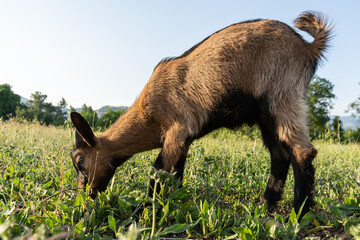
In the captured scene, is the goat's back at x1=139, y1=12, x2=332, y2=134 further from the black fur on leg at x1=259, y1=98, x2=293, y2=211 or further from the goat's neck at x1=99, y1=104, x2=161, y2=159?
the black fur on leg at x1=259, y1=98, x2=293, y2=211

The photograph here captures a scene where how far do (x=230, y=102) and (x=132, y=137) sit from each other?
1.31m

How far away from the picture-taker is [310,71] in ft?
10.4

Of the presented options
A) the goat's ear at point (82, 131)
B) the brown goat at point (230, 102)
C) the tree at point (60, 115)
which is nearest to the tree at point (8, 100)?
the tree at point (60, 115)

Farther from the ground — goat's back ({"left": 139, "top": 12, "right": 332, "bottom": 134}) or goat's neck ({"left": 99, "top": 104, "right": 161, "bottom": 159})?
goat's back ({"left": 139, "top": 12, "right": 332, "bottom": 134})

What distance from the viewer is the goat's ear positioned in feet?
10.3

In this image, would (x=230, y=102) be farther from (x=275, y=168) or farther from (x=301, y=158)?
(x=275, y=168)

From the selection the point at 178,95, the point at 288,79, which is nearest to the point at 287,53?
the point at 288,79

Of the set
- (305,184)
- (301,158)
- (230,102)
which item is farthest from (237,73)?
(305,184)

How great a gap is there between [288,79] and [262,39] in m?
0.54

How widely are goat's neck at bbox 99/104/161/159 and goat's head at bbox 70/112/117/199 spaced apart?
0.11 metres

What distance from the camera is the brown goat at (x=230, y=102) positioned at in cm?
300

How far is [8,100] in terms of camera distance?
199 feet

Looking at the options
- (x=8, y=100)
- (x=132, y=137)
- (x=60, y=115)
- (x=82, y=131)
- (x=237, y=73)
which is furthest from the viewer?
(x=60, y=115)

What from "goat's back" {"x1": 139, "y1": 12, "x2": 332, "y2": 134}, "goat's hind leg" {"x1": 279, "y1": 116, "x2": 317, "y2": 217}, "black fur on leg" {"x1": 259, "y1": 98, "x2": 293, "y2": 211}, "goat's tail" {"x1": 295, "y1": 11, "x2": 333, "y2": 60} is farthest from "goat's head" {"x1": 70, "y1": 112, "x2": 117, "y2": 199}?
"goat's tail" {"x1": 295, "y1": 11, "x2": 333, "y2": 60}
